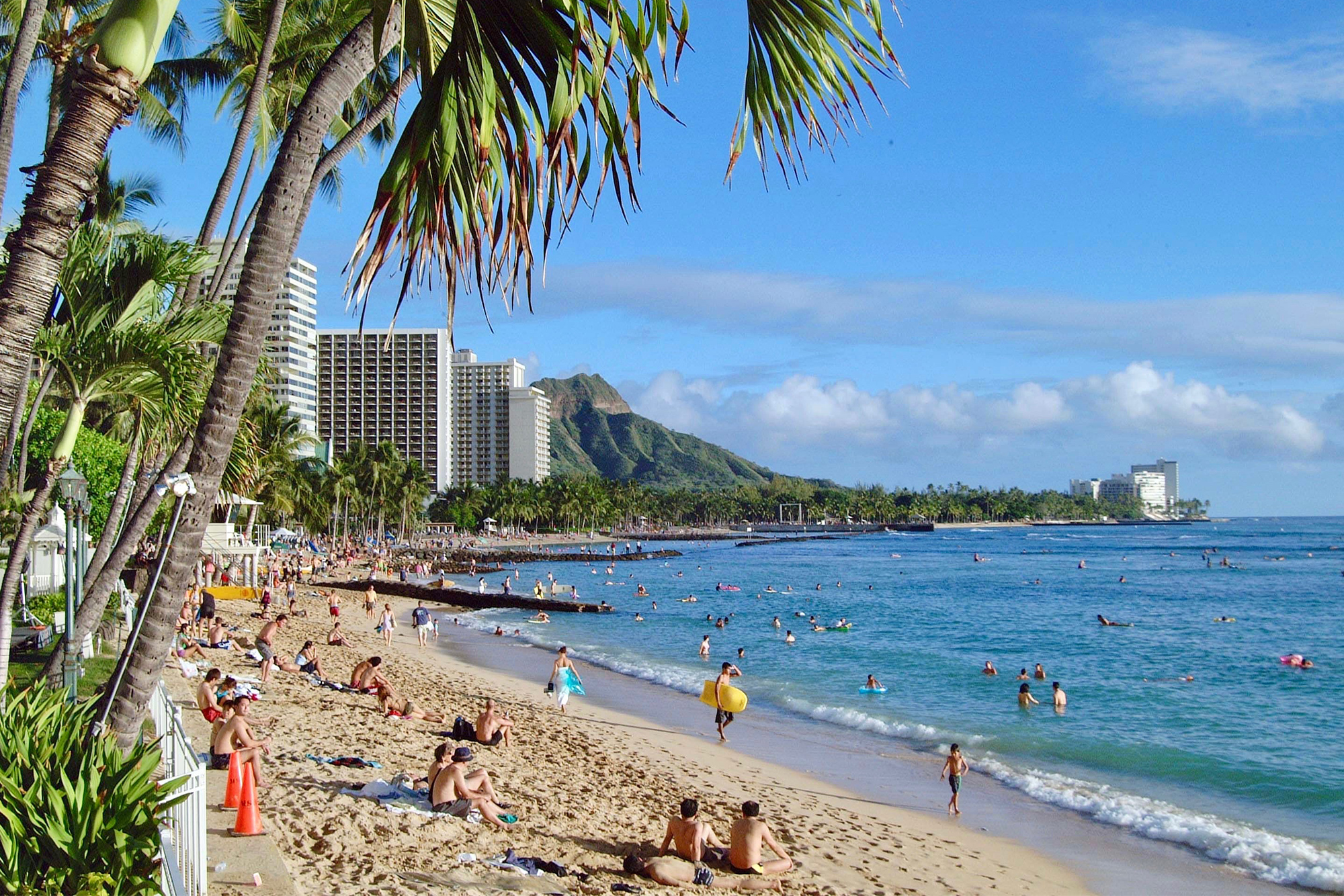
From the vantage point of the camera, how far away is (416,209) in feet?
10.8

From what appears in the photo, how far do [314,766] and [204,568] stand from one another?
27.2 m

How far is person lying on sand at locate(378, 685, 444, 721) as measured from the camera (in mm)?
14648

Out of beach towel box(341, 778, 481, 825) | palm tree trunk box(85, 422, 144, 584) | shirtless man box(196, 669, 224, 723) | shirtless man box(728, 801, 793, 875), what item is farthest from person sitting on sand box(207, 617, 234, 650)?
shirtless man box(728, 801, 793, 875)

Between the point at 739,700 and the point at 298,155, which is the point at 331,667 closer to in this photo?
the point at 739,700

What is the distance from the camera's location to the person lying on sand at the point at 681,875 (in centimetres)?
850

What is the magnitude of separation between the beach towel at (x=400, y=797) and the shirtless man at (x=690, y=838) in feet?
5.78

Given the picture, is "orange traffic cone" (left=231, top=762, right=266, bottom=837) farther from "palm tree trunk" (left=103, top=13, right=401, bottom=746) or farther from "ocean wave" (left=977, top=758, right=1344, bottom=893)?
"ocean wave" (left=977, top=758, right=1344, bottom=893)

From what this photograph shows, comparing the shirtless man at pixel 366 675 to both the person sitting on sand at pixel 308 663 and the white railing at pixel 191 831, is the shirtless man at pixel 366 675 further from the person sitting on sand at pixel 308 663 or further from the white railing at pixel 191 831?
the white railing at pixel 191 831

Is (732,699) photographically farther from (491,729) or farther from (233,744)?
(233,744)

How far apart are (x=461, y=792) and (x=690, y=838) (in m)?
2.15

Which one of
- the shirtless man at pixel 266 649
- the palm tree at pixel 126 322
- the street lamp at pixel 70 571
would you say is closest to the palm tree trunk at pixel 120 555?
the street lamp at pixel 70 571

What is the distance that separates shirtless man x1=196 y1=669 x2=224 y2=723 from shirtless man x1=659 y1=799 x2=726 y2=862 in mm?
5329

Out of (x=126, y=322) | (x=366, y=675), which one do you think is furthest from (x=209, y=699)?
(x=126, y=322)

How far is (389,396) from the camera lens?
485 ft
